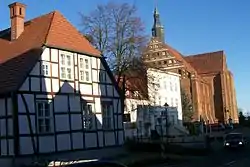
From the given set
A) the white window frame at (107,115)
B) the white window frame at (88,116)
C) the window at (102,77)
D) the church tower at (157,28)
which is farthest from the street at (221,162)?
the church tower at (157,28)

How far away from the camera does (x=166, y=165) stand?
28.3 m

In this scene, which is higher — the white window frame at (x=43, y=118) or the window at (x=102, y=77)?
the window at (x=102, y=77)

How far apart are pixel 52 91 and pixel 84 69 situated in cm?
437

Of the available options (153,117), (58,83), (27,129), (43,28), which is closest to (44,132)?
(27,129)

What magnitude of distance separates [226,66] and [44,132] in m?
96.5

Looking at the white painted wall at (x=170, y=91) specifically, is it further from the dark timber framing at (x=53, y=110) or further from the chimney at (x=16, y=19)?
the chimney at (x=16, y=19)

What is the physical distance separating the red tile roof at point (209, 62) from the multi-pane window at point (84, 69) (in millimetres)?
83156

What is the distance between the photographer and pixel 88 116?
32844 mm

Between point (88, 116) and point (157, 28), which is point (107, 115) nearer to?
point (88, 116)

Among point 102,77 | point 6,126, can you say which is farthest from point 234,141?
point 6,126

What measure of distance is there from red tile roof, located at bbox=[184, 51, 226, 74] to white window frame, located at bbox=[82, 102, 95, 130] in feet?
275

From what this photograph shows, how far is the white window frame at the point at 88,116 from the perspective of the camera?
32.4 metres

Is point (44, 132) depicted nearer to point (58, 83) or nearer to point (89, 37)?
point (58, 83)

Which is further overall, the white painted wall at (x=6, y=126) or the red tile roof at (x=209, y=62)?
the red tile roof at (x=209, y=62)
